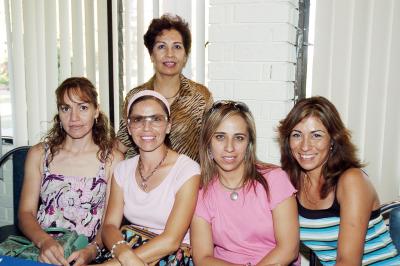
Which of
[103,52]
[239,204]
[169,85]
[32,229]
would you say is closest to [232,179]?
[239,204]

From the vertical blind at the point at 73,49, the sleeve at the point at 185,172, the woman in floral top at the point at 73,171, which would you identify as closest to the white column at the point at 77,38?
the vertical blind at the point at 73,49

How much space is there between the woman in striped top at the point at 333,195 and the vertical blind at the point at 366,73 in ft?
2.01

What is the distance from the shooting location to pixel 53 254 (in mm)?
1736

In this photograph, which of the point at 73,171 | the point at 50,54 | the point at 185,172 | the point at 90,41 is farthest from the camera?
the point at 50,54

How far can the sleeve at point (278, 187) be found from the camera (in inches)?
67.1

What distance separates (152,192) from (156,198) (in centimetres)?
3

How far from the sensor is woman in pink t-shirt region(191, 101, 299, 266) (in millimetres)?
1696

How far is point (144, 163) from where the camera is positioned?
1.94 meters

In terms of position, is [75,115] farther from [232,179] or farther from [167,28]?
[232,179]

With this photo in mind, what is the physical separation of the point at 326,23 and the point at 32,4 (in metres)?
1.99

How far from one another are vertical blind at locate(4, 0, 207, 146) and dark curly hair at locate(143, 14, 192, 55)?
0.53 ft

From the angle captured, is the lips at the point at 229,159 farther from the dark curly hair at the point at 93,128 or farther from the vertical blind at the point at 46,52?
the vertical blind at the point at 46,52

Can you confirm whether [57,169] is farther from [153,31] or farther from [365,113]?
[365,113]

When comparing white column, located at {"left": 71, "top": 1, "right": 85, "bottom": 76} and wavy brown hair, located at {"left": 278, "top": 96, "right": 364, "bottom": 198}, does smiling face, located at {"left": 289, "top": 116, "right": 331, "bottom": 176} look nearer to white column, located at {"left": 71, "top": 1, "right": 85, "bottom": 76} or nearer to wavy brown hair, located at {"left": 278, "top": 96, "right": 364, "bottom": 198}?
wavy brown hair, located at {"left": 278, "top": 96, "right": 364, "bottom": 198}
